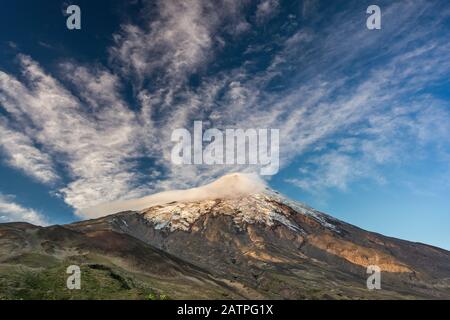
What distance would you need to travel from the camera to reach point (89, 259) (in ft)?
636
